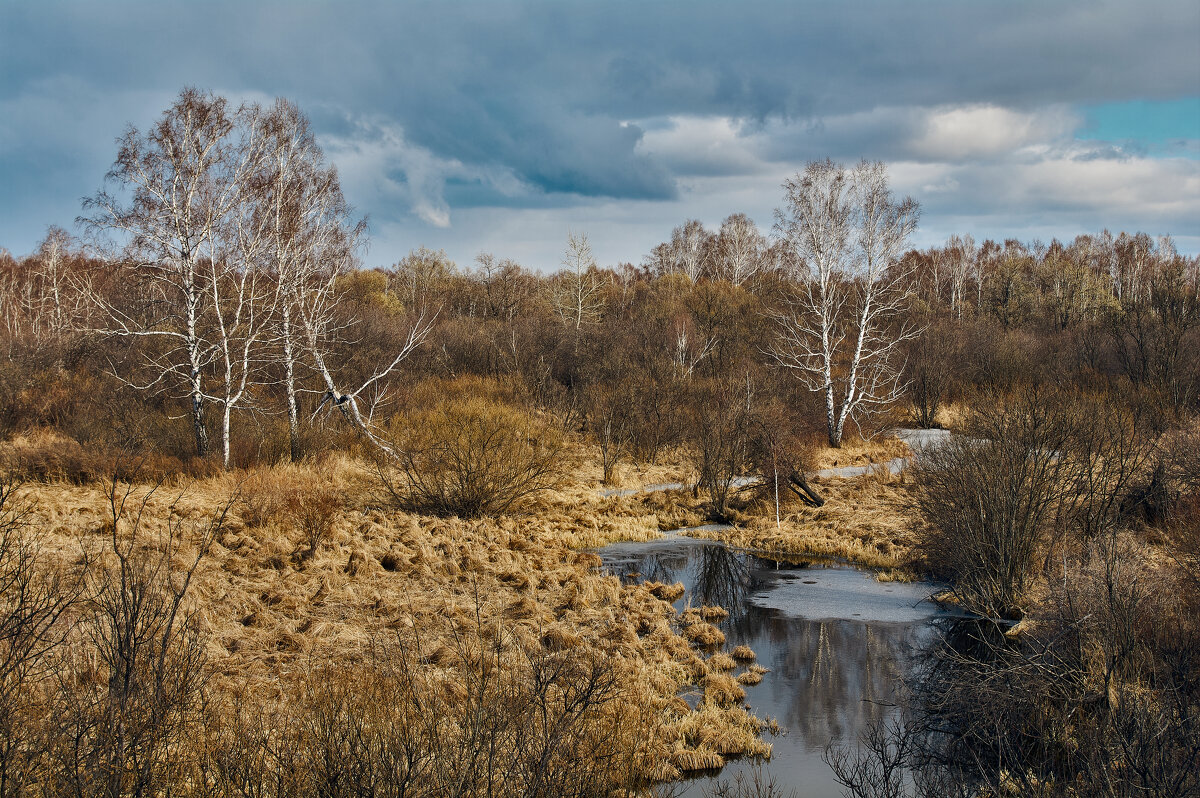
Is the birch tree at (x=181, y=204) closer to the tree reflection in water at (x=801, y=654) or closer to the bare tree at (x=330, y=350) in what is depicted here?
the bare tree at (x=330, y=350)

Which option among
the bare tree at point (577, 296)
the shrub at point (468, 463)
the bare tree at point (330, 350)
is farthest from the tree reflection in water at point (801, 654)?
the bare tree at point (577, 296)

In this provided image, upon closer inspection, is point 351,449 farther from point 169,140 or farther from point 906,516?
point 906,516

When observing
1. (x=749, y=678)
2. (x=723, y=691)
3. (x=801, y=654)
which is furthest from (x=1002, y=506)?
(x=723, y=691)

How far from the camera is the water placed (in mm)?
8336

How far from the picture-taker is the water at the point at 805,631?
834 centimetres

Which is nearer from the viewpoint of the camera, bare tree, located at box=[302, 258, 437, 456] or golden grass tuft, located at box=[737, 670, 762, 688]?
golden grass tuft, located at box=[737, 670, 762, 688]

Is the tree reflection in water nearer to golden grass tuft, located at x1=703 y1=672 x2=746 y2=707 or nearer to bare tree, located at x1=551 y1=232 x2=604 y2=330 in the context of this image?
golden grass tuft, located at x1=703 y1=672 x2=746 y2=707

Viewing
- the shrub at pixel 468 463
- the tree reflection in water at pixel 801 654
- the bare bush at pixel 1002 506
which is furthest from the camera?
the shrub at pixel 468 463

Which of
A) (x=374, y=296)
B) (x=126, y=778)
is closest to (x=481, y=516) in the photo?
(x=126, y=778)

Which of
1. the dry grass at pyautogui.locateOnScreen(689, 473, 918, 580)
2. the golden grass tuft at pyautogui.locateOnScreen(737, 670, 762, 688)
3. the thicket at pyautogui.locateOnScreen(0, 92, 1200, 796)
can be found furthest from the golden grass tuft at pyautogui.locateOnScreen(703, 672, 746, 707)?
the dry grass at pyautogui.locateOnScreen(689, 473, 918, 580)

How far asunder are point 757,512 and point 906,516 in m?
3.53

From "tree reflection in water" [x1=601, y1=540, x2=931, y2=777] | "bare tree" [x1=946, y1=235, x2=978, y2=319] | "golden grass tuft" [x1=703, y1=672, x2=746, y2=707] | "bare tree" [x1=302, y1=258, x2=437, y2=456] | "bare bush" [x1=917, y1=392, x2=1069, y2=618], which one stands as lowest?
"tree reflection in water" [x1=601, y1=540, x2=931, y2=777]

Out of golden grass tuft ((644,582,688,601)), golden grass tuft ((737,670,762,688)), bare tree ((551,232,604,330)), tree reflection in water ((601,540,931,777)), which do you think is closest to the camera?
tree reflection in water ((601,540,931,777))

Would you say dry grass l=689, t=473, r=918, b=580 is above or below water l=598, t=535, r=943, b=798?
above
